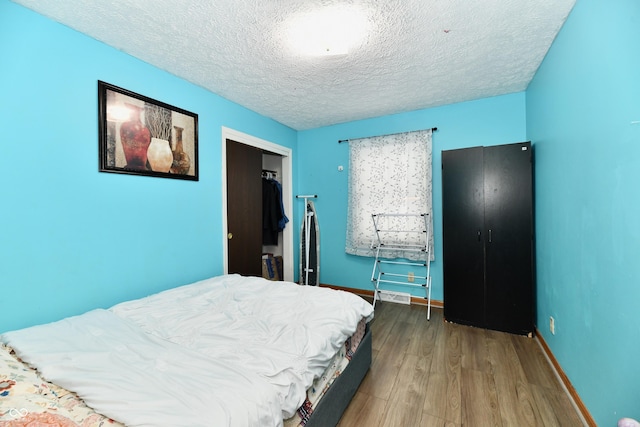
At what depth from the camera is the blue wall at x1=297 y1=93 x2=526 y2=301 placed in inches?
118

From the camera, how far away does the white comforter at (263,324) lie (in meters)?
1.18

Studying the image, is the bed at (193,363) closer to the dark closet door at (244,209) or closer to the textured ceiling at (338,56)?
the dark closet door at (244,209)

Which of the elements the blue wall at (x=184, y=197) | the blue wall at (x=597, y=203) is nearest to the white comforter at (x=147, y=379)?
the blue wall at (x=184, y=197)

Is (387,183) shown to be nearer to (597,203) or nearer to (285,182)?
(285,182)

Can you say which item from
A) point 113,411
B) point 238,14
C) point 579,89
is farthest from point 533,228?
point 113,411

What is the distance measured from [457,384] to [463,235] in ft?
4.83

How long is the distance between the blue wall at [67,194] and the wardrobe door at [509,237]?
3073mm

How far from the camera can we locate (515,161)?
8.47 feet

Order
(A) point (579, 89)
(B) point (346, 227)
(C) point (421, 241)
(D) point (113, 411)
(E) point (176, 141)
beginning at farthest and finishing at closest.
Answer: (B) point (346, 227) → (C) point (421, 241) → (E) point (176, 141) → (A) point (579, 89) → (D) point (113, 411)

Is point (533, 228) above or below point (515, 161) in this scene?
below

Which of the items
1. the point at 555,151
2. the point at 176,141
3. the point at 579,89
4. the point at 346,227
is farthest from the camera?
the point at 346,227

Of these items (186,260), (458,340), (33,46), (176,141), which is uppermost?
(33,46)

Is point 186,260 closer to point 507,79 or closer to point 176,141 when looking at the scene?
point 176,141

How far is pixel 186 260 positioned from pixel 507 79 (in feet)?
11.9
